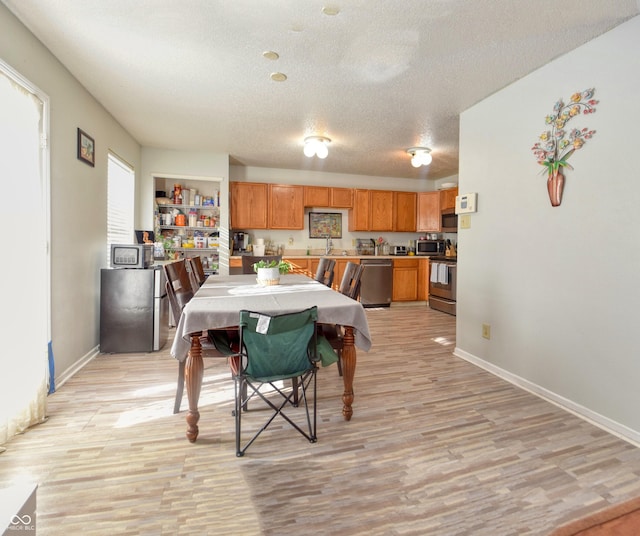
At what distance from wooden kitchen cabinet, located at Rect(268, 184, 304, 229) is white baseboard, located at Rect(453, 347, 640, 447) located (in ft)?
12.9

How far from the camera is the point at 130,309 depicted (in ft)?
11.8

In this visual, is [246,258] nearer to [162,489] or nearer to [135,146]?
[135,146]

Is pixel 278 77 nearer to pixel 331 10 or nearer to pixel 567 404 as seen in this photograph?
pixel 331 10

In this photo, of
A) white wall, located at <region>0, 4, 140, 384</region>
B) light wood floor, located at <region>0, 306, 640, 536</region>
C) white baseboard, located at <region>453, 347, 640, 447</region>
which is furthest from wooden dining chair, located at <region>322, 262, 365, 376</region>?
white wall, located at <region>0, 4, 140, 384</region>

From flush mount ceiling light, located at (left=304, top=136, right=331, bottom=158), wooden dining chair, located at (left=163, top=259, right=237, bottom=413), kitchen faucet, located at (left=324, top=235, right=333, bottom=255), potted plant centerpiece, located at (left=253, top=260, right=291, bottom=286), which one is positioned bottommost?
wooden dining chair, located at (left=163, top=259, right=237, bottom=413)

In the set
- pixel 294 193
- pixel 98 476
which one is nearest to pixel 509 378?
pixel 98 476

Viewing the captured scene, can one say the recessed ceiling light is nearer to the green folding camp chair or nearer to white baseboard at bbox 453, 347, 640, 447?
the green folding camp chair

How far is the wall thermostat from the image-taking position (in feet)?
11.1

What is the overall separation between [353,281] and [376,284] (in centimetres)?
351

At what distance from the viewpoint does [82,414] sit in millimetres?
2334

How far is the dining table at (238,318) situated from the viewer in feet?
6.37

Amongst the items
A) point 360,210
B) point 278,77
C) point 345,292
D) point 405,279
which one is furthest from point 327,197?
point 345,292

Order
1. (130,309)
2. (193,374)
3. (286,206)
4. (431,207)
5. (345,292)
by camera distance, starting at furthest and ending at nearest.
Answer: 1. (431,207)
2. (286,206)
3. (130,309)
4. (345,292)
5. (193,374)

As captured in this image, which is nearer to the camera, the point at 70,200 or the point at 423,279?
the point at 70,200
